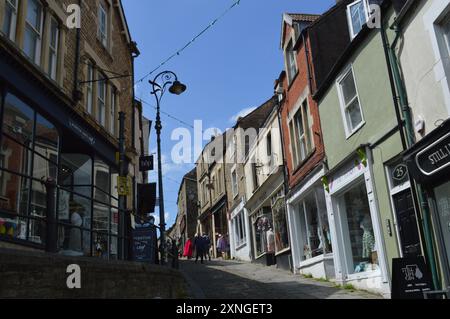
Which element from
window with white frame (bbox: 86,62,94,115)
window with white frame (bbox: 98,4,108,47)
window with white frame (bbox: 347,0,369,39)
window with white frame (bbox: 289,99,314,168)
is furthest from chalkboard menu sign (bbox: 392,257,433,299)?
window with white frame (bbox: 98,4,108,47)

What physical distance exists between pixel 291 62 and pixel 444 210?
370 inches

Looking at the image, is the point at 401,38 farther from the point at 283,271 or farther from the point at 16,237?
the point at 283,271

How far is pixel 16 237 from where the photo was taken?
8023 mm

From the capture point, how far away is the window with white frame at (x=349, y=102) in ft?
37.2

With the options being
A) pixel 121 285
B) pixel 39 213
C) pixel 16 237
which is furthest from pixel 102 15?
pixel 121 285

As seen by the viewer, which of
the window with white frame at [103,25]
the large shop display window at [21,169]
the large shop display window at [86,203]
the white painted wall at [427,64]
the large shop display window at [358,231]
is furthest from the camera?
the window with white frame at [103,25]

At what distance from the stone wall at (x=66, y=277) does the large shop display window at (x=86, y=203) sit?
192cm

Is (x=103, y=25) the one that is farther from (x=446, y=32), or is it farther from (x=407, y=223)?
(x=407, y=223)

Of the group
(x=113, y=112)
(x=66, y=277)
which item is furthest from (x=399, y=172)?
(x=113, y=112)

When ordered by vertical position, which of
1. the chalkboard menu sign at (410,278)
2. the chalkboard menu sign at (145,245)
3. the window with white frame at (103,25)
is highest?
the window with white frame at (103,25)

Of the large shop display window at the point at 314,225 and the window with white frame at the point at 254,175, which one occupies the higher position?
the window with white frame at the point at 254,175

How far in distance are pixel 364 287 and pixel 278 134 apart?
312 inches

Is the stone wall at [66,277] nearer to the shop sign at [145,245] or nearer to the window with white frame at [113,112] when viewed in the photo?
the shop sign at [145,245]

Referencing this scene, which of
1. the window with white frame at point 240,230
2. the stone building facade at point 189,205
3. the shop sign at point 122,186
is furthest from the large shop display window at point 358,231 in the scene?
the stone building facade at point 189,205
